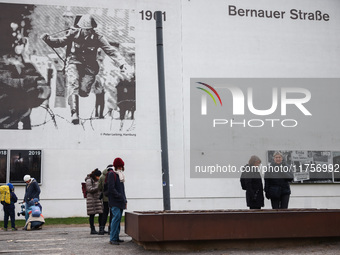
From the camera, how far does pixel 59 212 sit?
21781 millimetres

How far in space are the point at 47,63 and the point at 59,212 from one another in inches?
235

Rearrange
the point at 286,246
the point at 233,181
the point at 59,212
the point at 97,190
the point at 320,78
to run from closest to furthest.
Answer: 1. the point at 286,246
2. the point at 97,190
3. the point at 59,212
4. the point at 233,181
5. the point at 320,78

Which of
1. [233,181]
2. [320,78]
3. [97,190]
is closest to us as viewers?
[97,190]

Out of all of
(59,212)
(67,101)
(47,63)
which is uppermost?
(47,63)

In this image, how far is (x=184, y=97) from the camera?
23.2m

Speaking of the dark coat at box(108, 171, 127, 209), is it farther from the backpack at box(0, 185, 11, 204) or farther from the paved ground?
the backpack at box(0, 185, 11, 204)

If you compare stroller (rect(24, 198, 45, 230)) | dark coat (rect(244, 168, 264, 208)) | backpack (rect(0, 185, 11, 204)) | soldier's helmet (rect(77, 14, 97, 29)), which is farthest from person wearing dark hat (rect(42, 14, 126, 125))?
dark coat (rect(244, 168, 264, 208))

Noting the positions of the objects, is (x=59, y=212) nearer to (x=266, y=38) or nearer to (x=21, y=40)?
(x=21, y=40)

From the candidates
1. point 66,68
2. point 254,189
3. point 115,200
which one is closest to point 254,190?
point 254,189

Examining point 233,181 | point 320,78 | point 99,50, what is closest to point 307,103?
point 320,78

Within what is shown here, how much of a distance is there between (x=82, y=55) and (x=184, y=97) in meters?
4.57

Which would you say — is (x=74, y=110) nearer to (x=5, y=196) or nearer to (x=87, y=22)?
(x=87, y=22)

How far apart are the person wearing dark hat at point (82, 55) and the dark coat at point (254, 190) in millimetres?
11443

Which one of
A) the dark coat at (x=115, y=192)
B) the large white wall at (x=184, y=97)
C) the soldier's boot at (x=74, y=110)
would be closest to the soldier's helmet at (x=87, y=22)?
the large white wall at (x=184, y=97)
